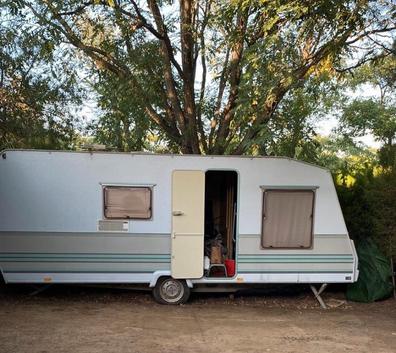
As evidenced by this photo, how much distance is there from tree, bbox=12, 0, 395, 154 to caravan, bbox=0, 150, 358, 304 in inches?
42.8

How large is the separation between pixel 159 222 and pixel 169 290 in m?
1.12

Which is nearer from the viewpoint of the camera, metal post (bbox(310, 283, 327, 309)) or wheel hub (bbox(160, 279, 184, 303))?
wheel hub (bbox(160, 279, 184, 303))

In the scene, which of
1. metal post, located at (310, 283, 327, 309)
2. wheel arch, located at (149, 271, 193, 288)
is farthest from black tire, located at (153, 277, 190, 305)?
metal post, located at (310, 283, 327, 309)

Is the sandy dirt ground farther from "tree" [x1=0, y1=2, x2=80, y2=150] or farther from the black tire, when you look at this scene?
"tree" [x1=0, y1=2, x2=80, y2=150]

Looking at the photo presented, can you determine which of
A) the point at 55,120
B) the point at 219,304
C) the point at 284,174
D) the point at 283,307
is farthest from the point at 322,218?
the point at 55,120

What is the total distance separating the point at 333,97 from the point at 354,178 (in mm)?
9876

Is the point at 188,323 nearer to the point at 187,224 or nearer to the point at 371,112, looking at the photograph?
the point at 187,224

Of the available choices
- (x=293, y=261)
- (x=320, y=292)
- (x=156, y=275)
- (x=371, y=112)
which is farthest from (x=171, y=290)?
(x=371, y=112)

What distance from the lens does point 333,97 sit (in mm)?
19016

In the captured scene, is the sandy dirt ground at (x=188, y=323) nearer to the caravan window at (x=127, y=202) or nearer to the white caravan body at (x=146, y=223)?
the white caravan body at (x=146, y=223)

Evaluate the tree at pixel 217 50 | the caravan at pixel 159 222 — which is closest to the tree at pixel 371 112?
the tree at pixel 217 50

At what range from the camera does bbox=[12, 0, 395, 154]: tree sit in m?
7.31

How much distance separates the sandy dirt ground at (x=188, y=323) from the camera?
596 centimetres

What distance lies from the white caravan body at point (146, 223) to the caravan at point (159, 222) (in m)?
0.02
